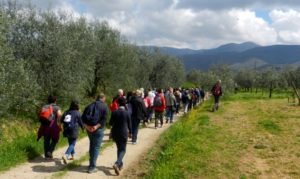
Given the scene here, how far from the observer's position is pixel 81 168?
13234 millimetres

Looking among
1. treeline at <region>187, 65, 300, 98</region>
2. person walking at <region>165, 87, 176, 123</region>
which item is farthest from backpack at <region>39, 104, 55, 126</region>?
treeline at <region>187, 65, 300, 98</region>

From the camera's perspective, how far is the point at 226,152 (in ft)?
49.5

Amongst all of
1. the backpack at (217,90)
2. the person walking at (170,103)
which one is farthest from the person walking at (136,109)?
the backpack at (217,90)

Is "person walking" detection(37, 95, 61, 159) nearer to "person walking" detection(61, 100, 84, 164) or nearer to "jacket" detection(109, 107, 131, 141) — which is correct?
"person walking" detection(61, 100, 84, 164)

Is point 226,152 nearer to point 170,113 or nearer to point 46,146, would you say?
point 46,146

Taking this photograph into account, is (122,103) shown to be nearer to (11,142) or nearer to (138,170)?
(138,170)

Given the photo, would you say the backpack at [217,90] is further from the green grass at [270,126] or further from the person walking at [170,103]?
the green grass at [270,126]

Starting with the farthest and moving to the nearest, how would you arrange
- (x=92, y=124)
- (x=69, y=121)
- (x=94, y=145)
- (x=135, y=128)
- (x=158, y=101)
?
(x=158, y=101) < (x=135, y=128) < (x=69, y=121) < (x=94, y=145) < (x=92, y=124)

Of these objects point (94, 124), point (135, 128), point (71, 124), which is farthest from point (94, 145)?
point (135, 128)

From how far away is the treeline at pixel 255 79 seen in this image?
55081mm

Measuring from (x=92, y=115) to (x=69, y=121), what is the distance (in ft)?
5.80

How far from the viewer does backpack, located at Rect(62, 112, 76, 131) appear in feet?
46.5

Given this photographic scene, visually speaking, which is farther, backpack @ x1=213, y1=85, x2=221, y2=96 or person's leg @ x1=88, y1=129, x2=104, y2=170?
backpack @ x1=213, y1=85, x2=221, y2=96

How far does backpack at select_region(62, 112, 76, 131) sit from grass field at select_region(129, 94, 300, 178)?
2666 mm
